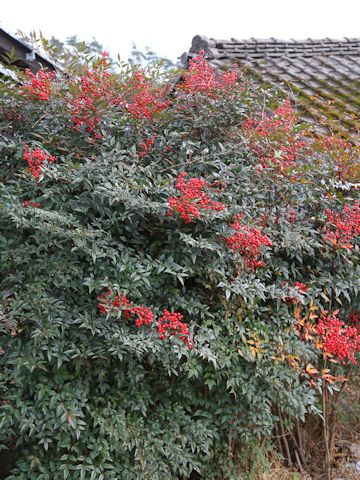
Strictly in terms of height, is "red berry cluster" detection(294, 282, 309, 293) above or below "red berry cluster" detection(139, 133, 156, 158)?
below

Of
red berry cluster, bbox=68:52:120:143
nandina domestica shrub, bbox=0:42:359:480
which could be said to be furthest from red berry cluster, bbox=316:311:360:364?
red berry cluster, bbox=68:52:120:143

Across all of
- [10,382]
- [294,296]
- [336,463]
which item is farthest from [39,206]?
[336,463]

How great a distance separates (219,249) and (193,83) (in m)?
1.03

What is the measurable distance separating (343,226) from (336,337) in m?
0.62

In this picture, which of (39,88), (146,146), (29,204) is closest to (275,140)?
(146,146)

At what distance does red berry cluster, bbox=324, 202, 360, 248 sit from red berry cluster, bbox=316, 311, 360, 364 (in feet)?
1.34

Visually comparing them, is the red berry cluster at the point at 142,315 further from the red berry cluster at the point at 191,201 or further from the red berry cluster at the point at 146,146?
the red berry cluster at the point at 146,146

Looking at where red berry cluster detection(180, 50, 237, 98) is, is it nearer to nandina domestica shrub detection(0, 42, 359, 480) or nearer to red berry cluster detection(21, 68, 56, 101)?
nandina domestica shrub detection(0, 42, 359, 480)

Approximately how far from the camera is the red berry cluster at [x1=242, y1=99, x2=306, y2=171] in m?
3.22

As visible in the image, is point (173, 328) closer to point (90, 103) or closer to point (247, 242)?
point (247, 242)

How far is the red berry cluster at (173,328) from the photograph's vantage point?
2.58m

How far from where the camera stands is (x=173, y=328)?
2598mm

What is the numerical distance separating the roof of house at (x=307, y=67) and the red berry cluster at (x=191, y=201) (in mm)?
2494

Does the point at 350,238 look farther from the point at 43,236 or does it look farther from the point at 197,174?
the point at 43,236
